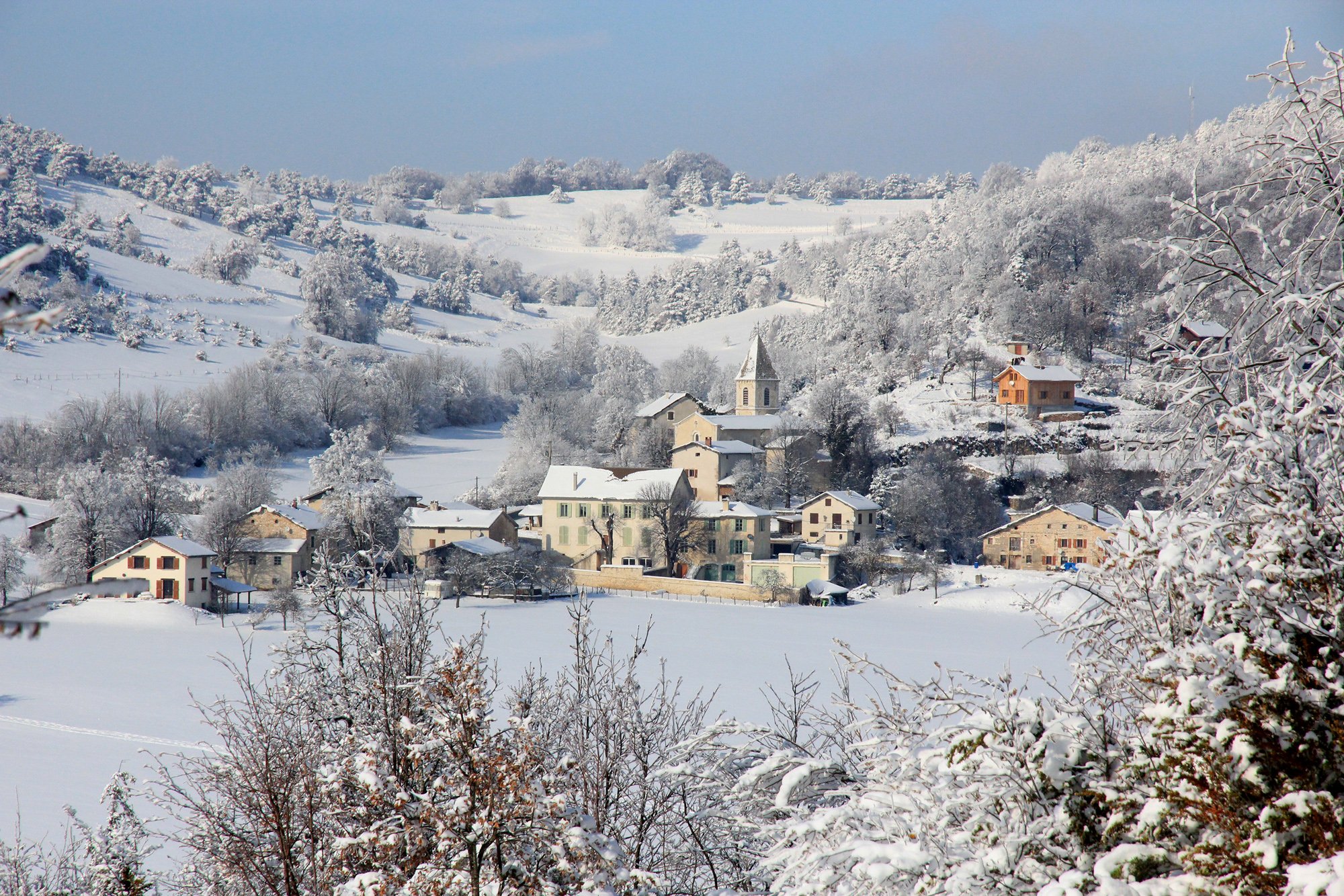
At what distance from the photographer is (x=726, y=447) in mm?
54281

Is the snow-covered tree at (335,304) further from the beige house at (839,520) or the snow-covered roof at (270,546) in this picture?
the beige house at (839,520)

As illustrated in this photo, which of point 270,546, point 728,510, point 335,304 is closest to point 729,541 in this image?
point 728,510

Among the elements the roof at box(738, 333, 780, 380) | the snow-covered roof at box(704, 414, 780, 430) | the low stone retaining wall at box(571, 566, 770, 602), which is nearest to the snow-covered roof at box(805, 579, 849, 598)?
the low stone retaining wall at box(571, 566, 770, 602)

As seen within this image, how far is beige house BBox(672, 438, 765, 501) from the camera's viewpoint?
5250 cm

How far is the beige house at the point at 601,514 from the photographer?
45.8 meters

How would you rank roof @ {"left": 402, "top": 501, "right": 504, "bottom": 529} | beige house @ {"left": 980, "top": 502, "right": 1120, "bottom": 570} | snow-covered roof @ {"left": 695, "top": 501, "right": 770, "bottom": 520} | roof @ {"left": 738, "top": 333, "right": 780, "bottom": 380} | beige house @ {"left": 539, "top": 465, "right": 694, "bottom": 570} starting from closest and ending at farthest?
beige house @ {"left": 980, "top": 502, "right": 1120, "bottom": 570}
roof @ {"left": 402, "top": 501, "right": 504, "bottom": 529}
snow-covered roof @ {"left": 695, "top": 501, "right": 770, "bottom": 520}
beige house @ {"left": 539, "top": 465, "right": 694, "bottom": 570}
roof @ {"left": 738, "top": 333, "right": 780, "bottom": 380}

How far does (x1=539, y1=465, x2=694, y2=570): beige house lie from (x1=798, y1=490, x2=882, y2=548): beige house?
18.7 ft

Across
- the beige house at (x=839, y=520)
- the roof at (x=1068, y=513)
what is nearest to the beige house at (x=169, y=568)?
the beige house at (x=839, y=520)

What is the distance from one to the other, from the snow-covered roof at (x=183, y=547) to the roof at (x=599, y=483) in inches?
584

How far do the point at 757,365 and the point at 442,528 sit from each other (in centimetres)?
2494

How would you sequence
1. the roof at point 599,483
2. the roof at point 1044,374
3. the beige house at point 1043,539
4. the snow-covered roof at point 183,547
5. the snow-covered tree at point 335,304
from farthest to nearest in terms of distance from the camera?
1. the snow-covered tree at point 335,304
2. the roof at point 1044,374
3. the roof at point 599,483
4. the beige house at point 1043,539
5. the snow-covered roof at point 183,547

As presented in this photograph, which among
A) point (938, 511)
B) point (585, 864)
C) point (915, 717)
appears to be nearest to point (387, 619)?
point (585, 864)

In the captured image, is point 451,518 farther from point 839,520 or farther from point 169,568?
point 839,520

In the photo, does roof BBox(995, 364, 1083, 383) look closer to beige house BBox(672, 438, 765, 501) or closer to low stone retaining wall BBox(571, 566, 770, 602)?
beige house BBox(672, 438, 765, 501)
